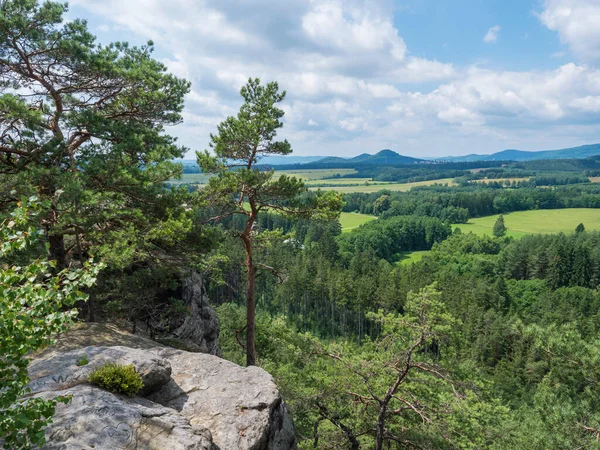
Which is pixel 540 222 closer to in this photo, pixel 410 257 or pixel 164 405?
pixel 410 257

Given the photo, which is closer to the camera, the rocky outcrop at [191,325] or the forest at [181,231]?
the forest at [181,231]

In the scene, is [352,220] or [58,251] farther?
[352,220]

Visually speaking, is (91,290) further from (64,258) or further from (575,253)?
(575,253)

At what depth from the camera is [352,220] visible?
6407 inches

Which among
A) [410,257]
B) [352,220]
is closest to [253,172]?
[410,257]

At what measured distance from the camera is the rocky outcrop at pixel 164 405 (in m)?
6.82

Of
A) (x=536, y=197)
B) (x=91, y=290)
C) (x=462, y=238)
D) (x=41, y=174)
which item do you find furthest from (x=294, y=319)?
(x=536, y=197)

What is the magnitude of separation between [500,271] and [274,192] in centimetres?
10274

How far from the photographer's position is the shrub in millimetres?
8195

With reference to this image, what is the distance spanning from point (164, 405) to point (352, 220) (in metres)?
156

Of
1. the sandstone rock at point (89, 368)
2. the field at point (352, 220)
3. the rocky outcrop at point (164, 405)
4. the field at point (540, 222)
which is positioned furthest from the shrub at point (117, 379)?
the field at point (540, 222)

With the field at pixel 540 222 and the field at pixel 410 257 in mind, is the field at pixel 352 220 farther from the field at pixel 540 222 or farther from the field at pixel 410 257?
the field at pixel 540 222

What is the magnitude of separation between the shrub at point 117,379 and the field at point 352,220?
12910cm

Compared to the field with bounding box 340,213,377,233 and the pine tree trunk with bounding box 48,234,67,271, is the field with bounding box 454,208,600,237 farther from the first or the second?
the pine tree trunk with bounding box 48,234,67,271
